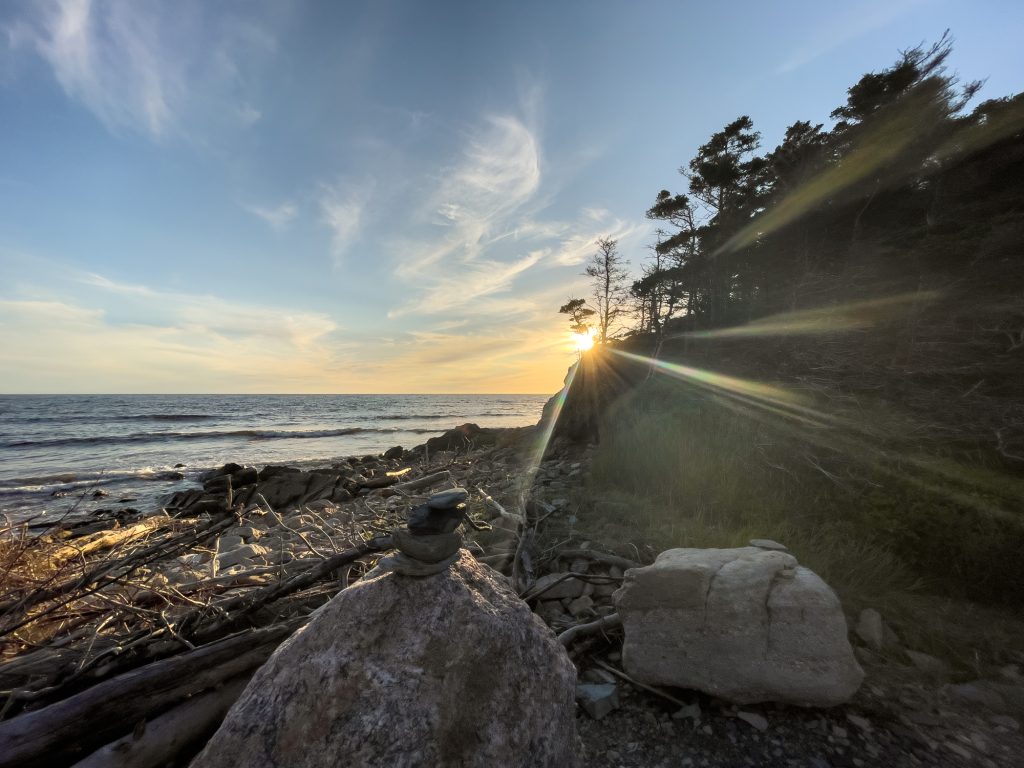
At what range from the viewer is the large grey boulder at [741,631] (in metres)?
2.69

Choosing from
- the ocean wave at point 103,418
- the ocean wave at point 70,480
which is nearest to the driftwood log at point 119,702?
the ocean wave at point 70,480

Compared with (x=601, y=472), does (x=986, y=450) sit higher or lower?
higher

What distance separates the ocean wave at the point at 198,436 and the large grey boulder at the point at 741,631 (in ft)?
90.2

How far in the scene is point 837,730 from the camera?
8.38 ft

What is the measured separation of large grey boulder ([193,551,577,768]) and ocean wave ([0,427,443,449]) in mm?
Result: 28338

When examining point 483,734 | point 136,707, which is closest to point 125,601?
point 136,707

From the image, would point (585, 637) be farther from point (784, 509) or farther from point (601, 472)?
point (601, 472)

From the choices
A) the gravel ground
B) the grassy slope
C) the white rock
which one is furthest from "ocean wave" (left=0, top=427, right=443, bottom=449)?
the gravel ground

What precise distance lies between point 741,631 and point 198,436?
32.8 m

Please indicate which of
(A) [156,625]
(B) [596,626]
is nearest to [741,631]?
(B) [596,626]

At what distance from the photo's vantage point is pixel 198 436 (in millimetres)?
27016

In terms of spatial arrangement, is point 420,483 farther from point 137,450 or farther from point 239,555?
point 137,450

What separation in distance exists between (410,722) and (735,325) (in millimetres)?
20386

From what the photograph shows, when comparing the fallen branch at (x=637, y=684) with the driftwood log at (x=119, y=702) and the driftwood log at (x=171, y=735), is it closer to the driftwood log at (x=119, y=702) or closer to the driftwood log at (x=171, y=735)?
the driftwood log at (x=119, y=702)
